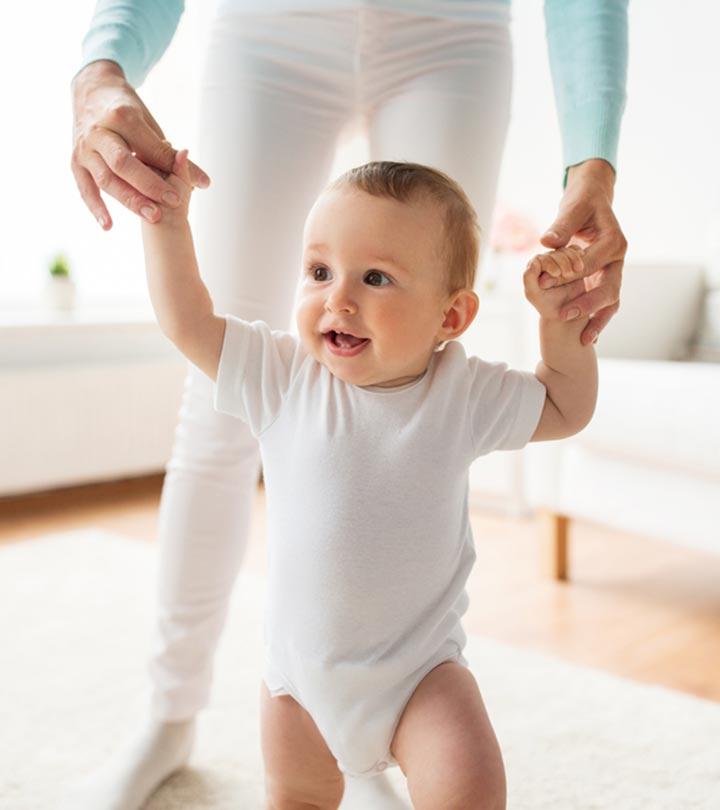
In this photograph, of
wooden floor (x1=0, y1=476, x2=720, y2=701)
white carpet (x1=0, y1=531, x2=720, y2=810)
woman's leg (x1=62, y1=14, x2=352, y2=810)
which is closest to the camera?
woman's leg (x1=62, y1=14, x2=352, y2=810)

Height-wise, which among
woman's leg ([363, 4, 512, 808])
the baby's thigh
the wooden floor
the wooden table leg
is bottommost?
the wooden floor

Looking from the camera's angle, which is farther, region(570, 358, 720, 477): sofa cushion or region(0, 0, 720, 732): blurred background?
region(0, 0, 720, 732): blurred background

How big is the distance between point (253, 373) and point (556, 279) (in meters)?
0.30

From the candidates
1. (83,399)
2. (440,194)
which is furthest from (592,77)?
(83,399)

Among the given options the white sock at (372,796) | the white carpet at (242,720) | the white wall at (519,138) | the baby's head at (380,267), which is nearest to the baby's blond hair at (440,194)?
the baby's head at (380,267)

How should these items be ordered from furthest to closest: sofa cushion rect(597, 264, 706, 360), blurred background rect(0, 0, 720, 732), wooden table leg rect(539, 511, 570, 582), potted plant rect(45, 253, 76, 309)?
1. potted plant rect(45, 253, 76, 309)
2. sofa cushion rect(597, 264, 706, 360)
3. wooden table leg rect(539, 511, 570, 582)
4. blurred background rect(0, 0, 720, 732)

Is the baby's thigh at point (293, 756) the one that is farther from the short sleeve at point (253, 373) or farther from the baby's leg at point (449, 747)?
the short sleeve at point (253, 373)

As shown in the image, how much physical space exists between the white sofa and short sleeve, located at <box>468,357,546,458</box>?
1.14 metres

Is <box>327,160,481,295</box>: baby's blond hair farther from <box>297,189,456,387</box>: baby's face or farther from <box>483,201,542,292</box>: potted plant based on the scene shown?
<box>483,201,542,292</box>: potted plant

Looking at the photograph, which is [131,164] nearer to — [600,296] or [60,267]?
[600,296]

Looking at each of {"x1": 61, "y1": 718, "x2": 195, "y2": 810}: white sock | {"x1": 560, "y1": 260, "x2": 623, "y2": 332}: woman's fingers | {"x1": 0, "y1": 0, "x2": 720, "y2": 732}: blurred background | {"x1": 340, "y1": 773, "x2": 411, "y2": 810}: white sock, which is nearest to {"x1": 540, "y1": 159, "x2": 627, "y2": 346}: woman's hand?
{"x1": 560, "y1": 260, "x2": 623, "y2": 332}: woman's fingers

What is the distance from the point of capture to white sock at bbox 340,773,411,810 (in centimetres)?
126

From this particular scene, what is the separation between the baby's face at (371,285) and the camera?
0.93 m

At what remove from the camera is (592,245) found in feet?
3.14
